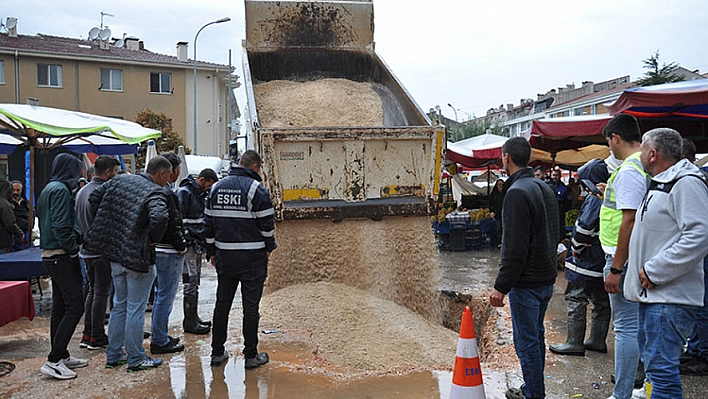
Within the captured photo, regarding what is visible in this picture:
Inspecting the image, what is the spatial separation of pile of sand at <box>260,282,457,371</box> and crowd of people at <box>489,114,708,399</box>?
56.0 inches

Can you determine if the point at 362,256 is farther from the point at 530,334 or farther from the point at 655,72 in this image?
the point at 655,72

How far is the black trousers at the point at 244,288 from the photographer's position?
15.1ft

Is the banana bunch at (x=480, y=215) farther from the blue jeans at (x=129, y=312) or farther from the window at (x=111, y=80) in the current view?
the window at (x=111, y=80)

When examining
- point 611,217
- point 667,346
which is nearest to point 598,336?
point 611,217

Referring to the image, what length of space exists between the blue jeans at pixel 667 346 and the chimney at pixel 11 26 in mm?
36450

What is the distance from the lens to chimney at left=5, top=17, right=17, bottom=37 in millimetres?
31266

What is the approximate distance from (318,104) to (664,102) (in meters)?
4.12

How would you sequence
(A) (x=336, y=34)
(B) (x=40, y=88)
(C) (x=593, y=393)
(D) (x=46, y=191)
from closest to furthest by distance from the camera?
(C) (x=593, y=393)
(D) (x=46, y=191)
(A) (x=336, y=34)
(B) (x=40, y=88)

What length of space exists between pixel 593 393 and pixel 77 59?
31.3 meters

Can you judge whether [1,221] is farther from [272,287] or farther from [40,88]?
[40,88]

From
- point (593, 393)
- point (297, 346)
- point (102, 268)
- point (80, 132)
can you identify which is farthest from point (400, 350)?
point (80, 132)

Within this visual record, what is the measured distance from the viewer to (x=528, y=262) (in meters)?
3.47

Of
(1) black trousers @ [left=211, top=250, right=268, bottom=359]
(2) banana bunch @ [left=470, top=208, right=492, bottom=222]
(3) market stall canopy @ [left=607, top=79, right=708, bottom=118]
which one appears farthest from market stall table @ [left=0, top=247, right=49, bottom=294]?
(2) banana bunch @ [left=470, top=208, right=492, bottom=222]

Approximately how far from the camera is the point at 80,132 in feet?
25.2
